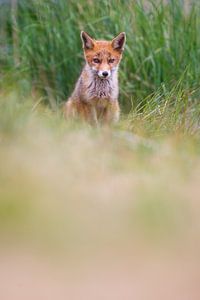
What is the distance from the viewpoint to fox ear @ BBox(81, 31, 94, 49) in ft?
27.7

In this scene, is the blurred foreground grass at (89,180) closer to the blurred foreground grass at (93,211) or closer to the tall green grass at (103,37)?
the blurred foreground grass at (93,211)

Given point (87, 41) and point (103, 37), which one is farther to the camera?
point (103, 37)

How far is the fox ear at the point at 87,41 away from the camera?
8.45 meters

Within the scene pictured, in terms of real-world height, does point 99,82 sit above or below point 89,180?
below

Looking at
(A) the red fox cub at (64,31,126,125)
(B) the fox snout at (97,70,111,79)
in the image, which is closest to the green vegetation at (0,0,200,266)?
(A) the red fox cub at (64,31,126,125)

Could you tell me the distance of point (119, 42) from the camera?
8.44 meters

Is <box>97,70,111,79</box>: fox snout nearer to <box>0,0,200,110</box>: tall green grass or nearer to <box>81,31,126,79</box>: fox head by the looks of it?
<box>81,31,126,79</box>: fox head

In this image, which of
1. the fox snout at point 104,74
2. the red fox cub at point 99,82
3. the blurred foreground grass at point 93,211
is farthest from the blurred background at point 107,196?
the fox snout at point 104,74

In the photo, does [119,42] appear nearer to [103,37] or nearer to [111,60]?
[111,60]

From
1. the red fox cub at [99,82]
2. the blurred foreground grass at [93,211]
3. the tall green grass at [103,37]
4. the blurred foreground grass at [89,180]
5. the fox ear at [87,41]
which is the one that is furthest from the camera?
the tall green grass at [103,37]

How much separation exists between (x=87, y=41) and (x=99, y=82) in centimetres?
43

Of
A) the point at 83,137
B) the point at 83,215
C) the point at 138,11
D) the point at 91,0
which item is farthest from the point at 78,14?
the point at 83,215

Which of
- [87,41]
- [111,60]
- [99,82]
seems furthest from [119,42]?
[99,82]

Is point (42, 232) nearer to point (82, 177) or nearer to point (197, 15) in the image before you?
point (82, 177)
